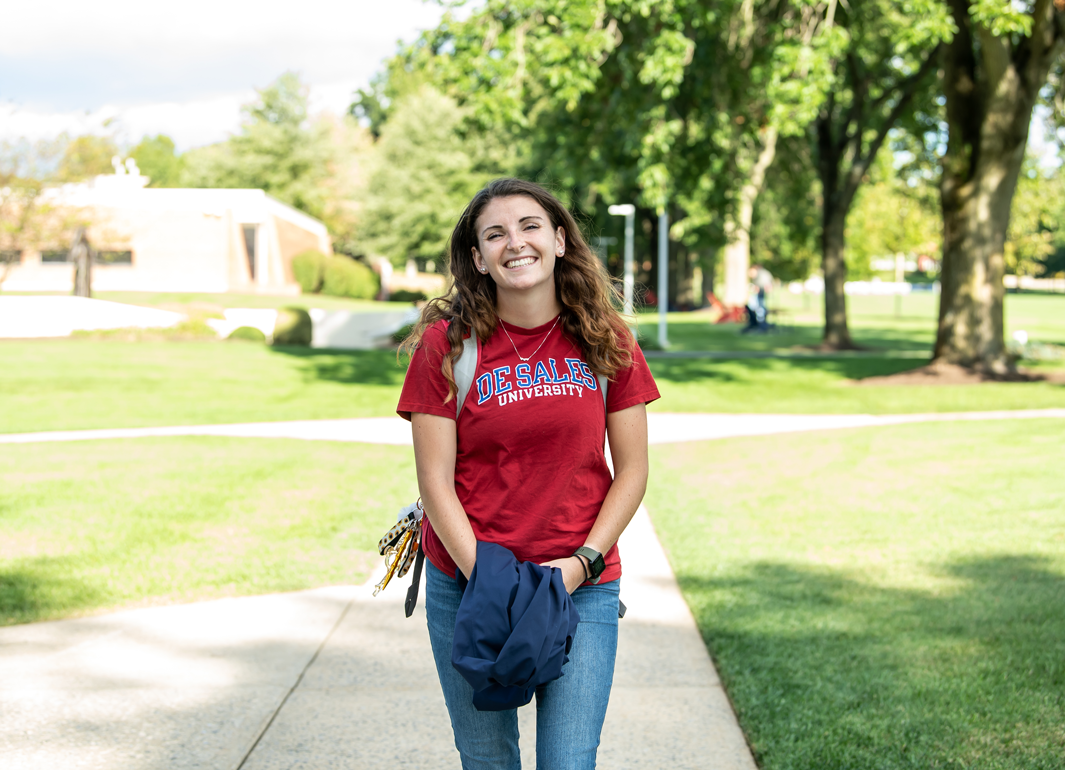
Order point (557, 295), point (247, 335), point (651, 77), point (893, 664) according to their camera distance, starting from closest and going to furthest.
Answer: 1. point (557, 295)
2. point (893, 664)
3. point (651, 77)
4. point (247, 335)

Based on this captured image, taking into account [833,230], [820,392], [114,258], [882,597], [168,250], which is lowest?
[882,597]

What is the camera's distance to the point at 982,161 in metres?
15.4

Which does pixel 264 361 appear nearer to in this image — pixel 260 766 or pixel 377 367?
pixel 377 367

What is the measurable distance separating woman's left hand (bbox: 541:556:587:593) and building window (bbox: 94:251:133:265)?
158 feet

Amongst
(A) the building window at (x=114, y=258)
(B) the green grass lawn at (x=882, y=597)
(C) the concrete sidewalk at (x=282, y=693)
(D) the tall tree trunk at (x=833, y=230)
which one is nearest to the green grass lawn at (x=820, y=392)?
(B) the green grass lawn at (x=882, y=597)

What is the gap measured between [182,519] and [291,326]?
17863 millimetres

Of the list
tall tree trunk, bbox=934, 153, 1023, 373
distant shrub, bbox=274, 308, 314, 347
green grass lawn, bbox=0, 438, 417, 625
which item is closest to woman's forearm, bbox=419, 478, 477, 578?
Answer: green grass lawn, bbox=0, 438, 417, 625

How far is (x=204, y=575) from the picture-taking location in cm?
589

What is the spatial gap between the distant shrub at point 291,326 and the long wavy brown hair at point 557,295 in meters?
22.7

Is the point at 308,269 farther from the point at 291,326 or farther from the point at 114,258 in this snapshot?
the point at 291,326

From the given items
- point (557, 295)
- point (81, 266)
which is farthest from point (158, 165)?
point (557, 295)

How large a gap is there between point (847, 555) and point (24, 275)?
47155 millimetres

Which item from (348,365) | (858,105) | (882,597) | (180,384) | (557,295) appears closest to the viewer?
(557,295)

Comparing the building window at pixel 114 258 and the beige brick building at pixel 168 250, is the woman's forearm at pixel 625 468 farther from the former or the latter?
the building window at pixel 114 258
